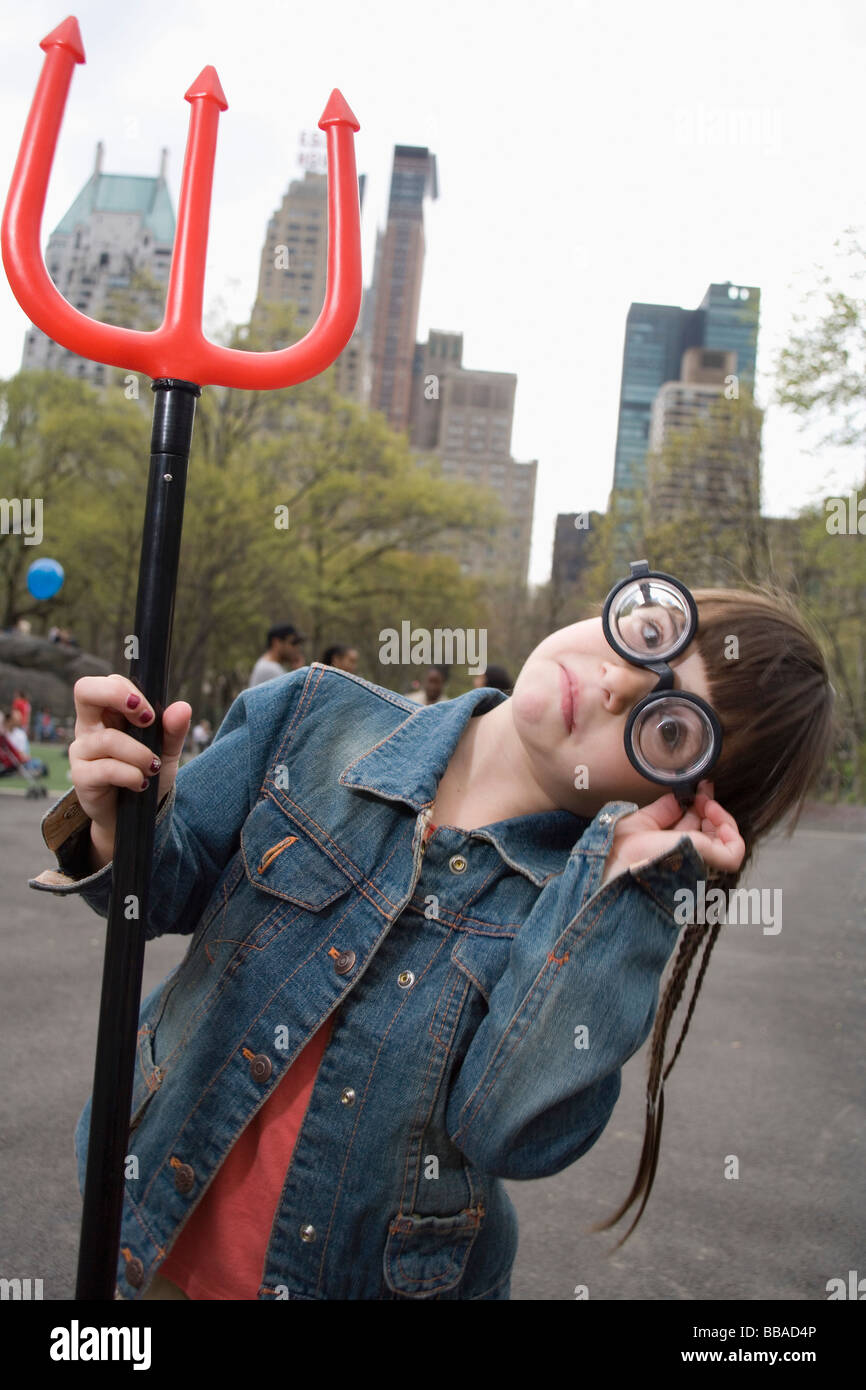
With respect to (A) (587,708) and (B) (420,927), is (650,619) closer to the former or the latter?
(A) (587,708)

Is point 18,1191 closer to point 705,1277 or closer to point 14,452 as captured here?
point 705,1277

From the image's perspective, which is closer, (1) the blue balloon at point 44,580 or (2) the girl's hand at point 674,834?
(2) the girl's hand at point 674,834

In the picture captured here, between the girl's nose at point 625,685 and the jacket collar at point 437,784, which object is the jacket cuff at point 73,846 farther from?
the girl's nose at point 625,685

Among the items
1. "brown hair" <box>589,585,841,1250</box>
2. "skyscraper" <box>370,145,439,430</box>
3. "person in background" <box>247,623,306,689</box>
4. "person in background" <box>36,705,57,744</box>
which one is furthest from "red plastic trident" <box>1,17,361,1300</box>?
"skyscraper" <box>370,145,439,430</box>

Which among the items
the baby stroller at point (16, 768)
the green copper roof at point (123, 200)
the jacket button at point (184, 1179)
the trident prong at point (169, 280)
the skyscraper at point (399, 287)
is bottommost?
the baby stroller at point (16, 768)

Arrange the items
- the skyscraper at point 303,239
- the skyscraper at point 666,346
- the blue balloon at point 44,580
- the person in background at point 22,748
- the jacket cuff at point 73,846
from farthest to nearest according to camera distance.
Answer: the skyscraper at point 666,346 < the blue balloon at point 44,580 < the person in background at point 22,748 < the skyscraper at point 303,239 < the jacket cuff at point 73,846

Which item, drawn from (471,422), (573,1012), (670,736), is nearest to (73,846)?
(573,1012)

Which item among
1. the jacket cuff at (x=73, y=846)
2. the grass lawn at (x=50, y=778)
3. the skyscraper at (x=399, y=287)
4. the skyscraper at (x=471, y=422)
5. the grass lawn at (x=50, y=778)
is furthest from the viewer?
the skyscraper at (x=399, y=287)

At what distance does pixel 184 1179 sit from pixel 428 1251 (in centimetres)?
32

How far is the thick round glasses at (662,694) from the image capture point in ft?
4.40

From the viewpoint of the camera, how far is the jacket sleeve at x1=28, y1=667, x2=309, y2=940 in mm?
1448

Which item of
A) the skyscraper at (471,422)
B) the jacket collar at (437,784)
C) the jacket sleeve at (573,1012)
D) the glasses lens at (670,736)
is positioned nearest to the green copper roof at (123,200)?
the jacket collar at (437,784)

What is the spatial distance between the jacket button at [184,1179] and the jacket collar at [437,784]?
1.72ft

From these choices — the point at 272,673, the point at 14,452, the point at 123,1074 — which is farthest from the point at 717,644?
the point at 14,452
